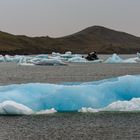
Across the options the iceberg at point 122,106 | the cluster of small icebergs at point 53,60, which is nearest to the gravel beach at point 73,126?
the iceberg at point 122,106

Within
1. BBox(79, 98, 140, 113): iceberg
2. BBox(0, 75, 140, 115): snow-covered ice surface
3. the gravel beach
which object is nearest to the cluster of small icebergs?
BBox(0, 75, 140, 115): snow-covered ice surface

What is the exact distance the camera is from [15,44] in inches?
5689

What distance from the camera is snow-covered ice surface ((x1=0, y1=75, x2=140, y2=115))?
30.2 ft

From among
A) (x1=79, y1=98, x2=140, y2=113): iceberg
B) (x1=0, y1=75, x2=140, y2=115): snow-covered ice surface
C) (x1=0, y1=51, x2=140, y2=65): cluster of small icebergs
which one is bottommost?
(x1=79, y1=98, x2=140, y2=113): iceberg

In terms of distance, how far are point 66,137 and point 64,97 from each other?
2.71 metres

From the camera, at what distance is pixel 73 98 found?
9.59 metres

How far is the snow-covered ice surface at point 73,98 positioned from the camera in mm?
9195

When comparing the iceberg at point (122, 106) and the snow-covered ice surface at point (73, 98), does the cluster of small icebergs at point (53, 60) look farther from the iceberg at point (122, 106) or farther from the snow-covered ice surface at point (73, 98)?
the iceberg at point (122, 106)

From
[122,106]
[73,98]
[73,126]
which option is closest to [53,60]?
[73,98]

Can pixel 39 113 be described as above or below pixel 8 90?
below

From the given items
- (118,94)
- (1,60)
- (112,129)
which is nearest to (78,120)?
(112,129)

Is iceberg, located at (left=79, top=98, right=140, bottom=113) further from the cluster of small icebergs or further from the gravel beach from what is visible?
the cluster of small icebergs

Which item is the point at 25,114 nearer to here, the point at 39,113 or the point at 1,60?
the point at 39,113

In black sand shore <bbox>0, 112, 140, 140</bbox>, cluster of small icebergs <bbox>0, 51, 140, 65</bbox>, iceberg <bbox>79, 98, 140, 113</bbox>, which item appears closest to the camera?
black sand shore <bbox>0, 112, 140, 140</bbox>
